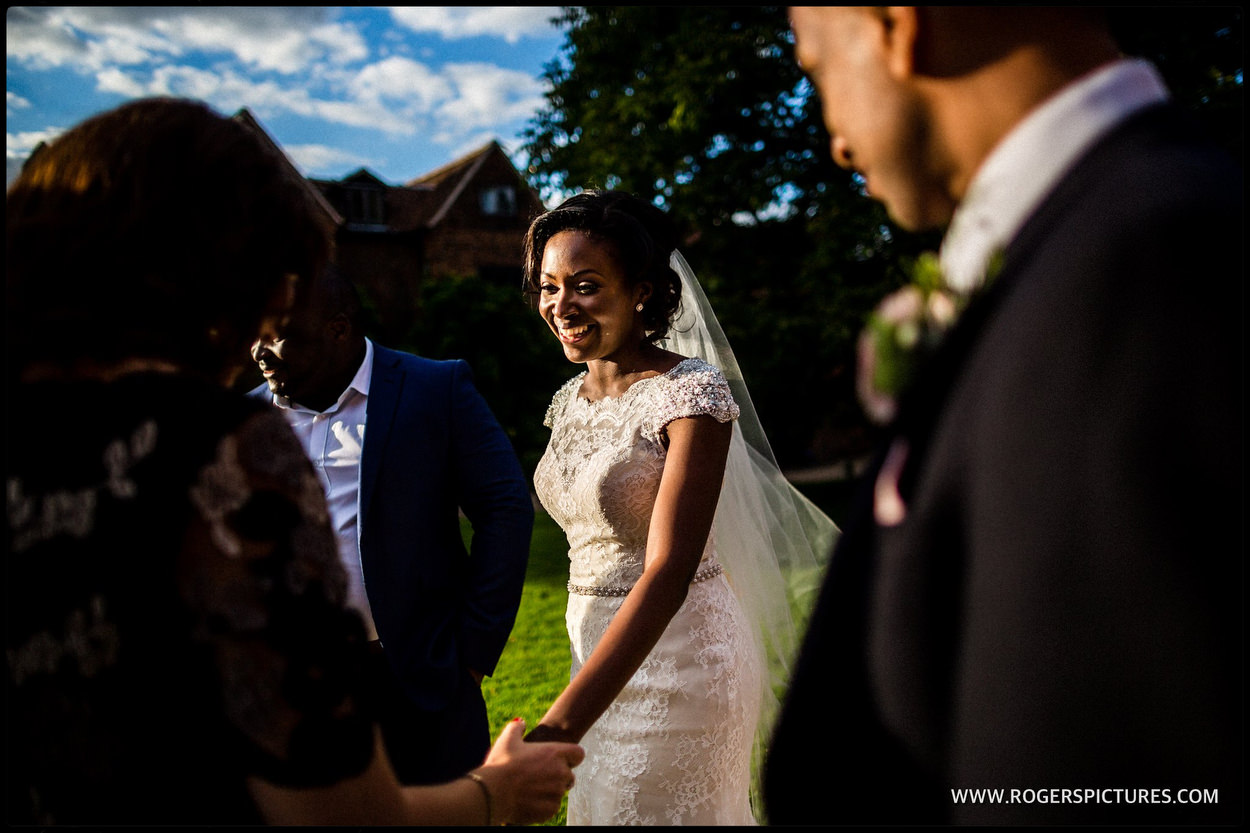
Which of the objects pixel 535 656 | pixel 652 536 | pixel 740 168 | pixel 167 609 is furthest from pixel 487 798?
pixel 740 168

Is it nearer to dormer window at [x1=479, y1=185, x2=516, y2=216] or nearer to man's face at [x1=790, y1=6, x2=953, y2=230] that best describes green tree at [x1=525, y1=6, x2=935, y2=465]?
man's face at [x1=790, y1=6, x2=953, y2=230]

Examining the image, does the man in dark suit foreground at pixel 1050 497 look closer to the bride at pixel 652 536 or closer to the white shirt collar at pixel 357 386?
the bride at pixel 652 536

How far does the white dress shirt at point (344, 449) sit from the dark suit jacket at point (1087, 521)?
2.59 metres

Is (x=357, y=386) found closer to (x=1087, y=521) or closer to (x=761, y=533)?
(x=761, y=533)

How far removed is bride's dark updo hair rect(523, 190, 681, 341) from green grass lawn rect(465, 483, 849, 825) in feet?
7.63

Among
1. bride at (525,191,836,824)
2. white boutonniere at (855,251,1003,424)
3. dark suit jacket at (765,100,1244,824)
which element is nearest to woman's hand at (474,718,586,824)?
bride at (525,191,836,824)

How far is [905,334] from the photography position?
0.90m

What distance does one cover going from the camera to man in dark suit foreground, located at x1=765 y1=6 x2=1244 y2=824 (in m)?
0.71

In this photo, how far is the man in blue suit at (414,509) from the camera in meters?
3.02

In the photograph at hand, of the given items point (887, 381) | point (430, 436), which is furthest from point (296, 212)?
point (430, 436)

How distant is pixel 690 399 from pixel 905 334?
187 cm

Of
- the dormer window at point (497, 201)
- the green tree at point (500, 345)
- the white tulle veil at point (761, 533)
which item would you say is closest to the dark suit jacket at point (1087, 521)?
the white tulle veil at point (761, 533)

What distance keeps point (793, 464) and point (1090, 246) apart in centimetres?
2942

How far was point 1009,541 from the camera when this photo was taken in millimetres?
763
